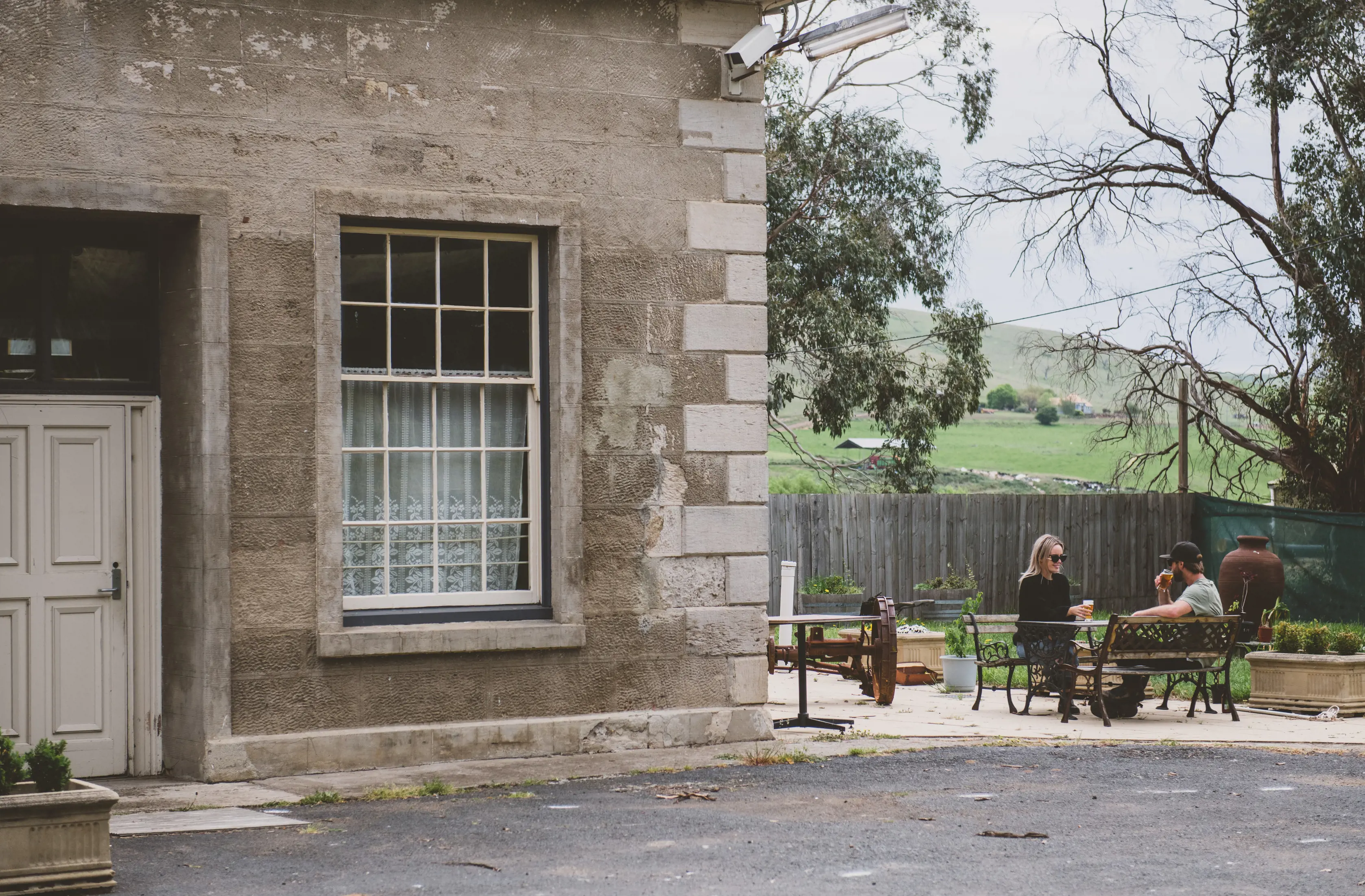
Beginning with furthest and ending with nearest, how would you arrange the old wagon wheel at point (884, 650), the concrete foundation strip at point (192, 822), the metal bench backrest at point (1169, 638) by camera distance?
the old wagon wheel at point (884, 650)
the metal bench backrest at point (1169, 638)
the concrete foundation strip at point (192, 822)

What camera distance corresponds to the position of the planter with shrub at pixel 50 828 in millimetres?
6031

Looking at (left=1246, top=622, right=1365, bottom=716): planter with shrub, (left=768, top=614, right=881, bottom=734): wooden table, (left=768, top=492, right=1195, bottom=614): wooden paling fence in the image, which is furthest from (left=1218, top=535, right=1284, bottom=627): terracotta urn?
(left=768, top=614, right=881, bottom=734): wooden table

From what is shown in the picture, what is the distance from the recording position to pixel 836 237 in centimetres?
2702

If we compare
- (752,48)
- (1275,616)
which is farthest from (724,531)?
(1275,616)

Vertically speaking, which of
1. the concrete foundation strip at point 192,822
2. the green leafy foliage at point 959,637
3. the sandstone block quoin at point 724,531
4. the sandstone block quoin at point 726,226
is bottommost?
the green leafy foliage at point 959,637

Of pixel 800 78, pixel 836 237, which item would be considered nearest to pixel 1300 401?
pixel 836 237

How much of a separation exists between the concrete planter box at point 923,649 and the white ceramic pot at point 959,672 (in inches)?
47.2

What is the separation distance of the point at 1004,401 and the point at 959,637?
325 feet

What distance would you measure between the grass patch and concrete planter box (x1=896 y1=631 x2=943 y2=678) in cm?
583

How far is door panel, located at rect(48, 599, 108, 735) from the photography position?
8906 millimetres

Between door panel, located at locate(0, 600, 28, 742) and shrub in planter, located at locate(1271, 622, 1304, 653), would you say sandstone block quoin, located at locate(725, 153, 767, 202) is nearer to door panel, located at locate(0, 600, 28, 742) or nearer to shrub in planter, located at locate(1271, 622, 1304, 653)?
door panel, located at locate(0, 600, 28, 742)

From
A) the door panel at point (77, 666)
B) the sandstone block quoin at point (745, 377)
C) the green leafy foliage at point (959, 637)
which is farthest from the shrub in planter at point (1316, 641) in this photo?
the door panel at point (77, 666)

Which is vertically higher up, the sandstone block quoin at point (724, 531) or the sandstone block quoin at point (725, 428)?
the sandstone block quoin at point (725, 428)

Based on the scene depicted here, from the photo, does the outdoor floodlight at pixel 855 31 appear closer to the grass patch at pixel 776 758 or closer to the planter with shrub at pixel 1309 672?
the grass patch at pixel 776 758
